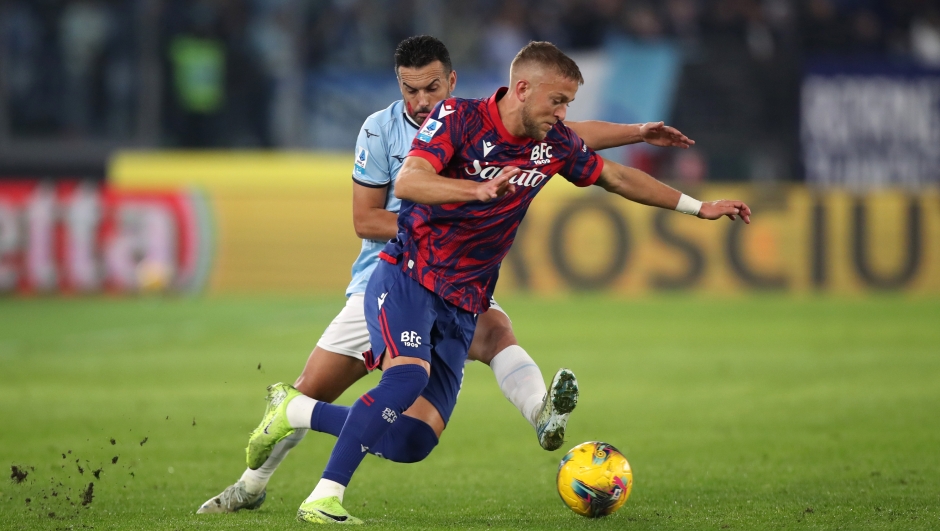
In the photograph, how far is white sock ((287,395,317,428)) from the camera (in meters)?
5.69

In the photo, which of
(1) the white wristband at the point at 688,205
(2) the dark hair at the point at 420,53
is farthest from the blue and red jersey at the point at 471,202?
(2) the dark hair at the point at 420,53

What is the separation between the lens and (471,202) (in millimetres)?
5340

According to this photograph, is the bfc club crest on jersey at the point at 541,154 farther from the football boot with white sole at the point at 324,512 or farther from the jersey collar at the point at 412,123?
the football boot with white sole at the point at 324,512

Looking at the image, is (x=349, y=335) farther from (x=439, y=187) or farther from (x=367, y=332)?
(x=439, y=187)

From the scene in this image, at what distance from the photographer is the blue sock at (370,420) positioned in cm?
529

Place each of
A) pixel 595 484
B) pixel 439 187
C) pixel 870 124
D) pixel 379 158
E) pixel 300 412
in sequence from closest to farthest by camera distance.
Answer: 1. pixel 439 187
2. pixel 595 484
3. pixel 300 412
4. pixel 379 158
5. pixel 870 124

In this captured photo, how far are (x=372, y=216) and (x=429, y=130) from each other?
76 centimetres

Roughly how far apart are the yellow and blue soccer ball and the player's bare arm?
1.40 m

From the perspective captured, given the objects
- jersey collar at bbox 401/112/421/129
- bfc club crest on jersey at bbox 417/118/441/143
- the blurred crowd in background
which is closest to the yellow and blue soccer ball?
bfc club crest on jersey at bbox 417/118/441/143

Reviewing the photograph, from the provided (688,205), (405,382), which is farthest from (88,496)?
(688,205)

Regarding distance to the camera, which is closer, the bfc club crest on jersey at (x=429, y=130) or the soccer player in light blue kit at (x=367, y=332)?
the bfc club crest on jersey at (x=429, y=130)

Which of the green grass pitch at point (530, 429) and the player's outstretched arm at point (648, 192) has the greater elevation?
the player's outstretched arm at point (648, 192)

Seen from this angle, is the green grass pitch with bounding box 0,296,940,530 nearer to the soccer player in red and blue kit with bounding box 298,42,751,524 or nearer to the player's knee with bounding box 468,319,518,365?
the soccer player in red and blue kit with bounding box 298,42,751,524

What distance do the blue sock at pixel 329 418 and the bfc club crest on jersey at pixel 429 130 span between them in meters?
1.29
